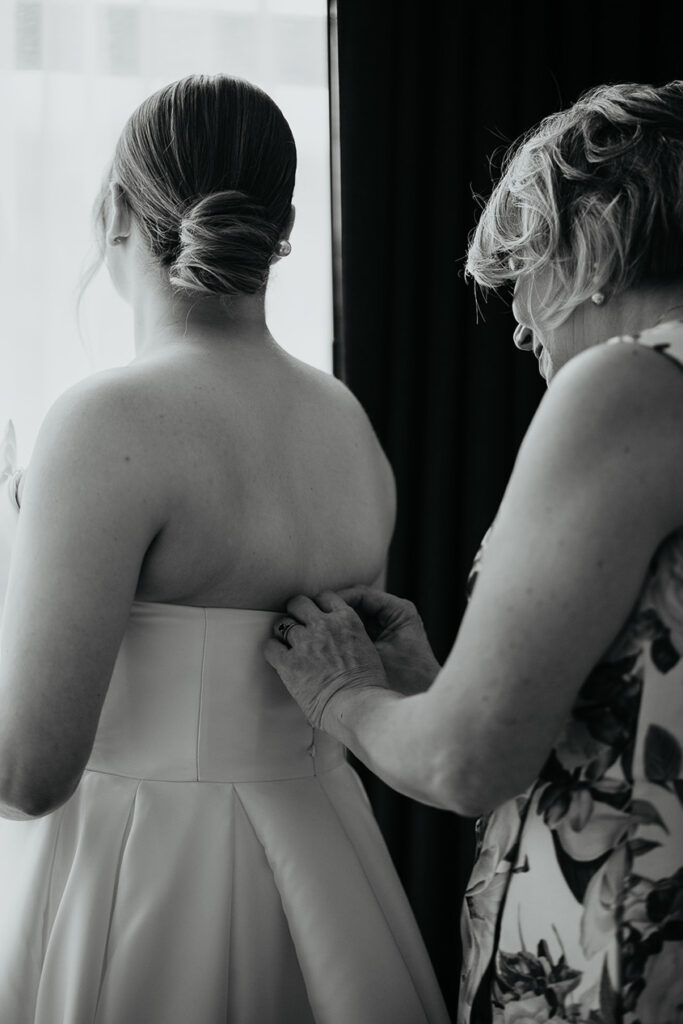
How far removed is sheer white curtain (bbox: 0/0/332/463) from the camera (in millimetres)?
2221

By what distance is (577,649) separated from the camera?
78 cm

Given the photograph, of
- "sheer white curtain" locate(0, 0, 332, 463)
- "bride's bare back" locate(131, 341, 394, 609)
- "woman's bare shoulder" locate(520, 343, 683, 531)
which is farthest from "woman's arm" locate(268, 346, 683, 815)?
"sheer white curtain" locate(0, 0, 332, 463)

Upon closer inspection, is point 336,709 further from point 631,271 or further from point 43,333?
point 43,333

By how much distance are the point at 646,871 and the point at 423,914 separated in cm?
166

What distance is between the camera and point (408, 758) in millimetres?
861

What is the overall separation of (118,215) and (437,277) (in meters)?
1.43

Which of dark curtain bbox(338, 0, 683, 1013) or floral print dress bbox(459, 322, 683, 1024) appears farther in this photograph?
dark curtain bbox(338, 0, 683, 1013)

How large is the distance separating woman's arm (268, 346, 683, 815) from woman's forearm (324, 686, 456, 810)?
26 millimetres

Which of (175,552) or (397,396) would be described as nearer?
(175,552)

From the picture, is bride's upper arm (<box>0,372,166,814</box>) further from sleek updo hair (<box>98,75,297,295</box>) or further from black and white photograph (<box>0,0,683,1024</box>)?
sleek updo hair (<box>98,75,297,295</box>)

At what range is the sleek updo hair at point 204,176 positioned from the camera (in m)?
1.04

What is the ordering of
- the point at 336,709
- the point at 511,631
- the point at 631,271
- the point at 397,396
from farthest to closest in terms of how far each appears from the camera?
the point at 397,396
the point at 336,709
the point at 631,271
the point at 511,631

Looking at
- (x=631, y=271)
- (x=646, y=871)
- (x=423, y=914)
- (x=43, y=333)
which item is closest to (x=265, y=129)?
(x=631, y=271)

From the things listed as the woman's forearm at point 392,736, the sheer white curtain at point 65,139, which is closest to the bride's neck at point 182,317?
the woman's forearm at point 392,736
